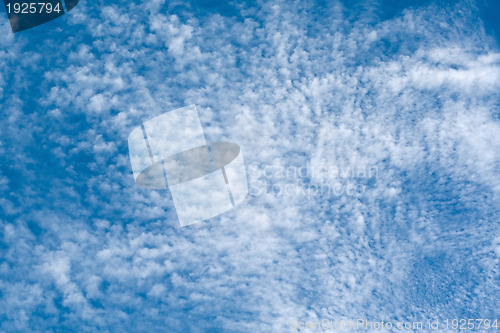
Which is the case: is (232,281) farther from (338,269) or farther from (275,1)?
(275,1)

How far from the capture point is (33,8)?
9.12 m

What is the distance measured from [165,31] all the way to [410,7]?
781 centimetres

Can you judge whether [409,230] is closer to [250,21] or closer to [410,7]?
[410,7]

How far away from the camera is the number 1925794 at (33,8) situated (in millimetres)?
8953

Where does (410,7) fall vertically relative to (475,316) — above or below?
above

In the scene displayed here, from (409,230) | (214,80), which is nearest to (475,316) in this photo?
(409,230)

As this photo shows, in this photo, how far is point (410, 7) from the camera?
9.46m

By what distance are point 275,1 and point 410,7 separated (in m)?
4.34

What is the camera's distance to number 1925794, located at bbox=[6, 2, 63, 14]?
895 cm

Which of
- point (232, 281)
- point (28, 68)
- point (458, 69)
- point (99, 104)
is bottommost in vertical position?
point (232, 281)

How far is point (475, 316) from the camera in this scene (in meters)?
9.82

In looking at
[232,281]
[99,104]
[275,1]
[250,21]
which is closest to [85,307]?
[232,281]

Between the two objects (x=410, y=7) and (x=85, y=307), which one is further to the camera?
(x=410, y=7)

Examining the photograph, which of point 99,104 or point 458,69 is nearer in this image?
point 99,104
